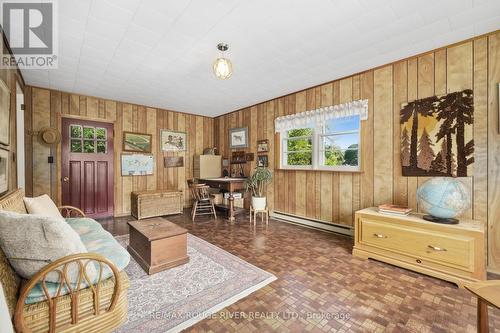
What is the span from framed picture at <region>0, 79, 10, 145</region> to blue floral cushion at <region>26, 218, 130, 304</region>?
1.12 metres

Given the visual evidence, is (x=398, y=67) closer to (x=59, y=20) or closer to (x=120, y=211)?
(x=59, y=20)

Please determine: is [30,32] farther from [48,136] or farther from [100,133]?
[100,133]

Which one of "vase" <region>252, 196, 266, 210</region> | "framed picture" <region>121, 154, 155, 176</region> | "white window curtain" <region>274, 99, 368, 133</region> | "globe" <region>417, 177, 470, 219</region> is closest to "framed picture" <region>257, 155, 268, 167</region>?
"white window curtain" <region>274, 99, 368, 133</region>

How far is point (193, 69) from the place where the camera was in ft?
10.7

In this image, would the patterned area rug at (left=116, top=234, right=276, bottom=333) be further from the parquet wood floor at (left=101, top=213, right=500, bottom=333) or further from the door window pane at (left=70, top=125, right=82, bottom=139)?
the door window pane at (left=70, top=125, right=82, bottom=139)

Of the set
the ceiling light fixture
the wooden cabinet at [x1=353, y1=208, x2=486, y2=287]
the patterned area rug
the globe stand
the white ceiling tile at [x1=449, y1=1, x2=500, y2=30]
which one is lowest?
the patterned area rug

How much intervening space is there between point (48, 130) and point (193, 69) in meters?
3.00

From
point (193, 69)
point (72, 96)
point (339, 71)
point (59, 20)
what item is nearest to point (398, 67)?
point (339, 71)

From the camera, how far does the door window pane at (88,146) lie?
14.6ft

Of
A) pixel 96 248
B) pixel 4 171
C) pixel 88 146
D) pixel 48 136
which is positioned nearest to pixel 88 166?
pixel 88 146

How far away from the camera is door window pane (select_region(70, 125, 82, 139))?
434 cm

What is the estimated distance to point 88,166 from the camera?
14.7ft

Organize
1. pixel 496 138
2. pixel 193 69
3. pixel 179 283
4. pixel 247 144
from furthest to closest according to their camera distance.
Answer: pixel 247 144, pixel 193 69, pixel 496 138, pixel 179 283

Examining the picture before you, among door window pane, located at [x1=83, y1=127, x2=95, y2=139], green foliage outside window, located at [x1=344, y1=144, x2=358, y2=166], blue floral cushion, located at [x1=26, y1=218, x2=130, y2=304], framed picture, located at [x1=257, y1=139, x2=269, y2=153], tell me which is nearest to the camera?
blue floral cushion, located at [x1=26, y1=218, x2=130, y2=304]
